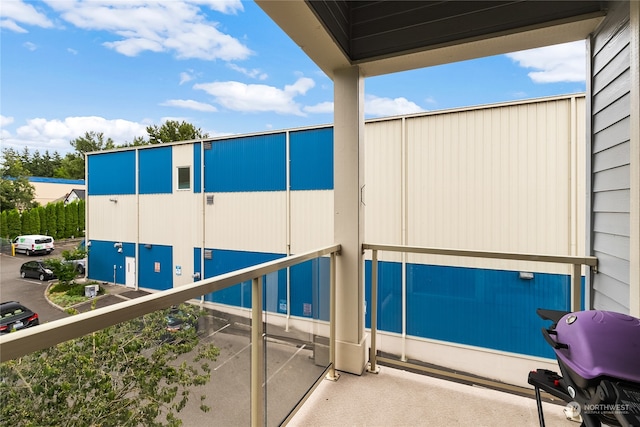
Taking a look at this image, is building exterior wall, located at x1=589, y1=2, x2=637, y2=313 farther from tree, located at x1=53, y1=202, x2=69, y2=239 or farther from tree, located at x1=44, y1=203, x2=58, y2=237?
tree, located at x1=53, y1=202, x2=69, y2=239

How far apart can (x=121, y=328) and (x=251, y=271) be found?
498 mm

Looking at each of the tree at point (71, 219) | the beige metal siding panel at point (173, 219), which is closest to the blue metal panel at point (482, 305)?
the tree at point (71, 219)

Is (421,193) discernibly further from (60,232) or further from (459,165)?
(60,232)

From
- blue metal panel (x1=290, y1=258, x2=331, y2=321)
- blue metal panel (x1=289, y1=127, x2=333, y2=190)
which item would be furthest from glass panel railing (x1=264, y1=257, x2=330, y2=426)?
blue metal panel (x1=289, y1=127, x2=333, y2=190)

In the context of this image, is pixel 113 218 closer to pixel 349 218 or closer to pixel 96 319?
pixel 349 218

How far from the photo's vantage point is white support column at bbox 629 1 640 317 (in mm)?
1142

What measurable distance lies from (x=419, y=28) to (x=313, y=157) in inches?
140

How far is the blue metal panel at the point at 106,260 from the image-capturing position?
432 centimetres

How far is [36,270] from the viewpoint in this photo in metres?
2.85

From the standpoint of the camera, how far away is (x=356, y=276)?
75.3 inches

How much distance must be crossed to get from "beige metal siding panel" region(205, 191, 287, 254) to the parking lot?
4136mm

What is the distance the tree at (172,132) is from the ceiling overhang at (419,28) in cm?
369

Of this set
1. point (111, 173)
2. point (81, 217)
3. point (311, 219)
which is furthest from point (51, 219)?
point (311, 219)

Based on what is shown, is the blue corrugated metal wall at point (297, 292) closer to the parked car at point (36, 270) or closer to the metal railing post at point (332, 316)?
the metal railing post at point (332, 316)
